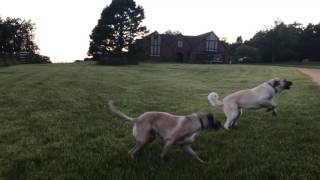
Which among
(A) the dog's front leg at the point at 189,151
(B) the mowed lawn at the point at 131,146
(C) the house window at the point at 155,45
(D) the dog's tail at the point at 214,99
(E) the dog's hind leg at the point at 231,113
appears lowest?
(B) the mowed lawn at the point at 131,146

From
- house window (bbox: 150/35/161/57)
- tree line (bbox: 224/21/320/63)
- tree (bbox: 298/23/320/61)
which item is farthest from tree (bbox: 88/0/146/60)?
tree (bbox: 298/23/320/61)

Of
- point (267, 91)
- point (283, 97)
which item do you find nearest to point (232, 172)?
point (267, 91)

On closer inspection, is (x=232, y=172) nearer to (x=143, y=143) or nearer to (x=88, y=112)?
(x=143, y=143)

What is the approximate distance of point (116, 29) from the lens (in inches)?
2542

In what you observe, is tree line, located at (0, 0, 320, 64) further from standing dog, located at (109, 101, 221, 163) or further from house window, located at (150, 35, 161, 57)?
standing dog, located at (109, 101, 221, 163)

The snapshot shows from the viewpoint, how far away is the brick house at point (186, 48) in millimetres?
84875

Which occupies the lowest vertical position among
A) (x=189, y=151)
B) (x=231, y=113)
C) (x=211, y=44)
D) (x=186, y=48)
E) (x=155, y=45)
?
(x=189, y=151)

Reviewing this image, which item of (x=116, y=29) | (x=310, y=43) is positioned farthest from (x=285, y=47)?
(x=116, y=29)

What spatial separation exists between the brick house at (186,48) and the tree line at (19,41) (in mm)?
20683

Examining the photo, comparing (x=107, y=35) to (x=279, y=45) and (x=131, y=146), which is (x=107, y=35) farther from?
(x=131, y=146)

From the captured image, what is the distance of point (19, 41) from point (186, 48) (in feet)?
100

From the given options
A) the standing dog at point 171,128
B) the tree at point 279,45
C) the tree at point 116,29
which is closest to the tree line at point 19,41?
the tree at point 116,29

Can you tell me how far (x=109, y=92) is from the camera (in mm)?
19859

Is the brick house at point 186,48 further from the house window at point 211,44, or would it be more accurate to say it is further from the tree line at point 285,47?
the tree line at point 285,47
